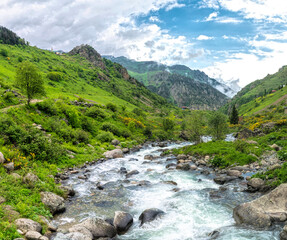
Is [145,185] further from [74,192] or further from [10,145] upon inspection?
[10,145]

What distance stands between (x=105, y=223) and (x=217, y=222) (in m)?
10.2

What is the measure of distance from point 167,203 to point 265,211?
31.6 ft

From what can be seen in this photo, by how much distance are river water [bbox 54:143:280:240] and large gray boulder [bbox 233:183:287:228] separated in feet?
2.79

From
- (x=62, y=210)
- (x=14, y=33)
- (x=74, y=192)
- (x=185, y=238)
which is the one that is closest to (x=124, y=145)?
(x=74, y=192)

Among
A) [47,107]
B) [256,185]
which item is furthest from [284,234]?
[47,107]

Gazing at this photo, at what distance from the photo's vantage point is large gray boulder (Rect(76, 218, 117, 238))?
15.4 metres

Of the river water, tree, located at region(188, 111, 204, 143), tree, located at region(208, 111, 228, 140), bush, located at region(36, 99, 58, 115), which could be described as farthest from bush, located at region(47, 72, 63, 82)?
the river water

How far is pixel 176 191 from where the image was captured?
1008 inches

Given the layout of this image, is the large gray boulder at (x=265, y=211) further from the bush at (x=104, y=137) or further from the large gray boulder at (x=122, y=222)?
the bush at (x=104, y=137)

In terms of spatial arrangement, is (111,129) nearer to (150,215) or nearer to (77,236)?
(150,215)

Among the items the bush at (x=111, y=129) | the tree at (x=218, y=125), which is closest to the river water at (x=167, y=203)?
the tree at (x=218, y=125)

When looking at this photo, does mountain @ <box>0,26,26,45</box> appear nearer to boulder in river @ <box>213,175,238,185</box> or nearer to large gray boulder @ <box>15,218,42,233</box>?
large gray boulder @ <box>15,218,42,233</box>

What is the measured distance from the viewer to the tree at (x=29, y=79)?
138 feet

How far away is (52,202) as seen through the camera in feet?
62.7
